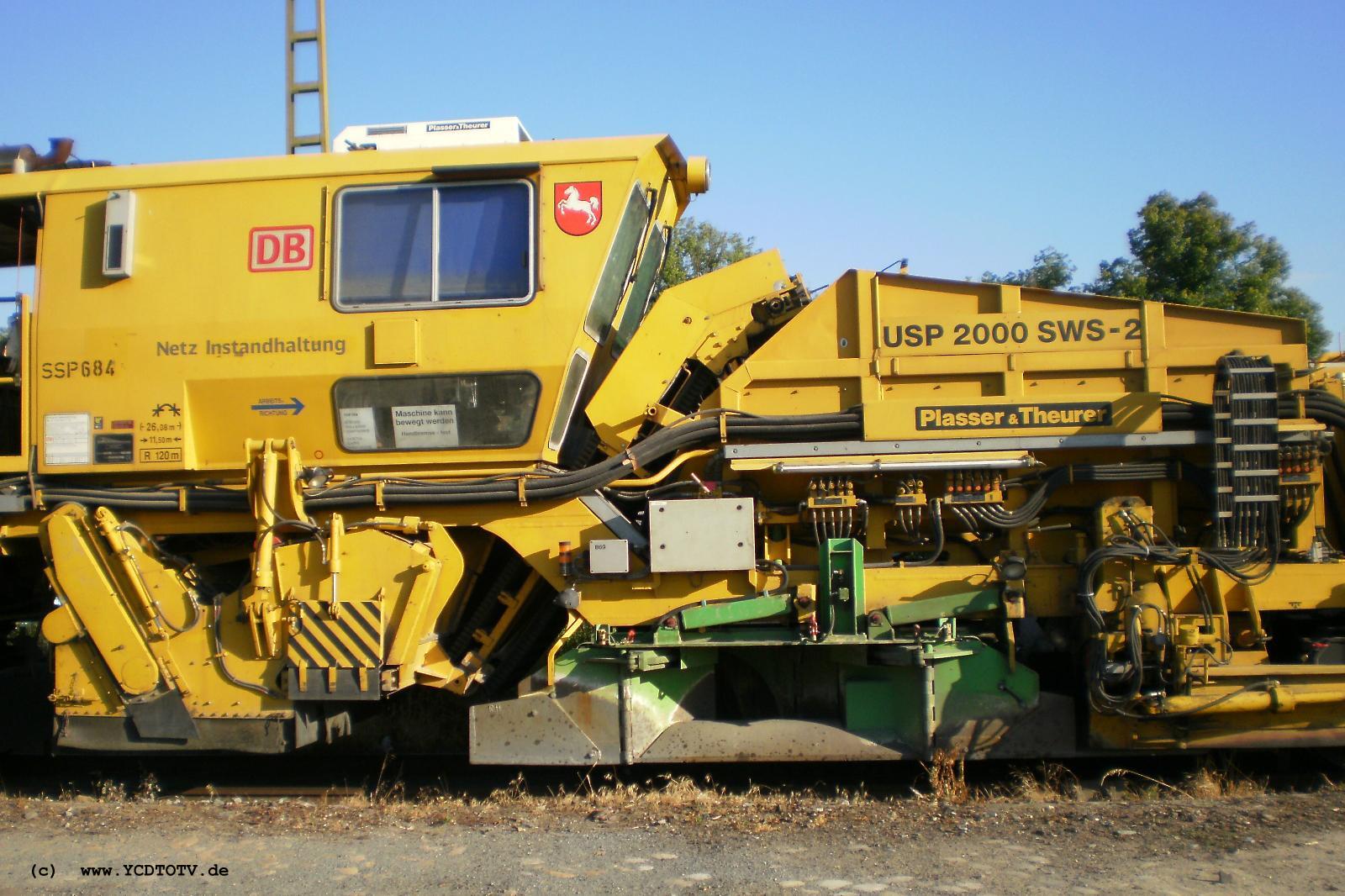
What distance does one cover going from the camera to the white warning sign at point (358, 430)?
586cm

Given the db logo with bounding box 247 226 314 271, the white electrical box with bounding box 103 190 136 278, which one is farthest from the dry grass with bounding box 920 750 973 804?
the white electrical box with bounding box 103 190 136 278

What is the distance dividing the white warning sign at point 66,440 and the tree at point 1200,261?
11104 millimetres

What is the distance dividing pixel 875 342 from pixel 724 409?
0.96 metres

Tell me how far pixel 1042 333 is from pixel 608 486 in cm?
261

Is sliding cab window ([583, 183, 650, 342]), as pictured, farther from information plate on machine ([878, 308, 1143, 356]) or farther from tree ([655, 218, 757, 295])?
tree ([655, 218, 757, 295])

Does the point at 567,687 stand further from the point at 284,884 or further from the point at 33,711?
the point at 33,711

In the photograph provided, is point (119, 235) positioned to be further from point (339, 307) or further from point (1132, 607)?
point (1132, 607)

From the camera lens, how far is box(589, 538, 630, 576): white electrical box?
561 cm

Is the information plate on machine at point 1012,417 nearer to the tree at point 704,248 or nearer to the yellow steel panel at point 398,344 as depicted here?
the yellow steel panel at point 398,344

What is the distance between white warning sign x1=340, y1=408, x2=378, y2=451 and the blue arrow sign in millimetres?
260

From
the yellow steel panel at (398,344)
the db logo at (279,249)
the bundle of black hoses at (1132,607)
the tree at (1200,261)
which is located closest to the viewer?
the bundle of black hoses at (1132,607)

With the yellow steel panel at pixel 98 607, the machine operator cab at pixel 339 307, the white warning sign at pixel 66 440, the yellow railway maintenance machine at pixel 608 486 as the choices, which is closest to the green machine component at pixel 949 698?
the yellow railway maintenance machine at pixel 608 486

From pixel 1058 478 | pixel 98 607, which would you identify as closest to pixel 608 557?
pixel 1058 478

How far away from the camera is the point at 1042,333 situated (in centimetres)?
582
